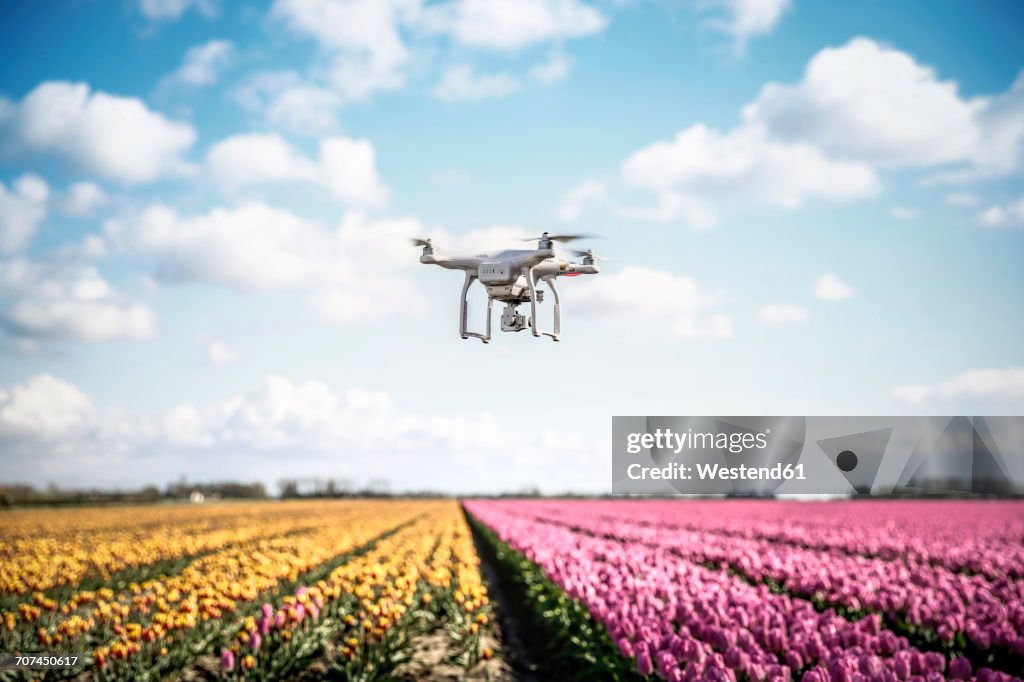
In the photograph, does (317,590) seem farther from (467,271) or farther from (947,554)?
(947,554)

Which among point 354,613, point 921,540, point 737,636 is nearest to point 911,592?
point 737,636

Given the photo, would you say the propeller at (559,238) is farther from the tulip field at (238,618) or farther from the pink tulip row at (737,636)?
the tulip field at (238,618)

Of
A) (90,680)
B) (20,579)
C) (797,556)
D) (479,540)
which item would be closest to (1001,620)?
(797,556)

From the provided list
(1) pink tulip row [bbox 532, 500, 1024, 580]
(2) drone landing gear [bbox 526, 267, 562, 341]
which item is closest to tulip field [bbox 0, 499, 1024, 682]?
(1) pink tulip row [bbox 532, 500, 1024, 580]

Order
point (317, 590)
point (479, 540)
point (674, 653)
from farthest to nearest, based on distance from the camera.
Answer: point (479, 540), point (317, 590), point (674, 653)

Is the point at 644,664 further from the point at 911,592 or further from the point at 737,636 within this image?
the point at 911,592

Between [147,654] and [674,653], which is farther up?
[674,653]
